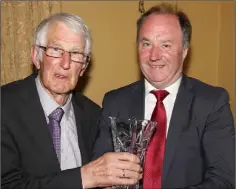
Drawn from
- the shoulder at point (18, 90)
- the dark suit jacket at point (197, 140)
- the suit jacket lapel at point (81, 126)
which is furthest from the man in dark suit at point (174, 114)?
the shoulder at point (18, 90)

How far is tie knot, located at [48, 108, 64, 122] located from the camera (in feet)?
7.41

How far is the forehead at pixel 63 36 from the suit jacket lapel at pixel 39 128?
37 cm

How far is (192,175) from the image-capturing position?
2107 mm

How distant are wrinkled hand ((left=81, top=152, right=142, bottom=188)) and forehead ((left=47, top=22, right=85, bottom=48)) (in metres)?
0.74

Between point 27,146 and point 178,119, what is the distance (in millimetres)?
883

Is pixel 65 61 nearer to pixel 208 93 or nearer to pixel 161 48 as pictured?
pixel 161 48

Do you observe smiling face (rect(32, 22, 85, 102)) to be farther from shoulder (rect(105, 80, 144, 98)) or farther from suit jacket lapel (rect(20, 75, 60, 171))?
shoulder (rect(105, 80, 144, 98))

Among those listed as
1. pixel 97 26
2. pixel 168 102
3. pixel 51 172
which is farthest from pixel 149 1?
pixel 51 172

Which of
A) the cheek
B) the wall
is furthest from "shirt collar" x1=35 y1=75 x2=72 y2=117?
the wall

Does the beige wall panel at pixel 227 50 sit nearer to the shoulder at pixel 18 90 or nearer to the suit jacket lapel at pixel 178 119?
the suit jacket lapel at pixel 178 119

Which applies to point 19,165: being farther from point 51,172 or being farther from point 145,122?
point 145,122

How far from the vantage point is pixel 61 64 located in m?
2.18

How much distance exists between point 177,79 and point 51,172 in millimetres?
965

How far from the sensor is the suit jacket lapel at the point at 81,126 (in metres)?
2.35
